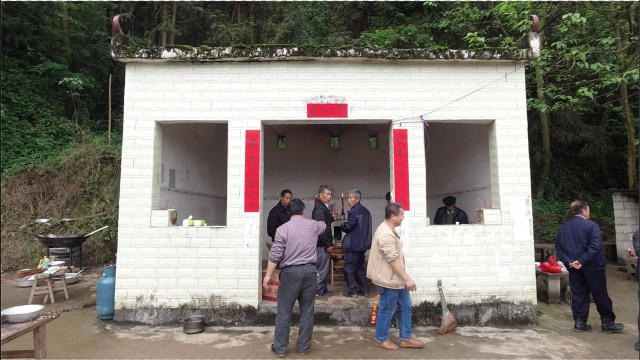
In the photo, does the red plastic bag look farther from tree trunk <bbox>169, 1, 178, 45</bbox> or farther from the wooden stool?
tree trunk <bbox>169, 1, 178, 45</bbox>

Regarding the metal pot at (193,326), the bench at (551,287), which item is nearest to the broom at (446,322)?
the bench at (551,287)

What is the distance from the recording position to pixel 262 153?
17.4ft

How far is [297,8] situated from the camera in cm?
1297

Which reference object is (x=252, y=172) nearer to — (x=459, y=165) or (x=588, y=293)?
(x=459, y=165)

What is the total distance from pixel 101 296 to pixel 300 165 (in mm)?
5133

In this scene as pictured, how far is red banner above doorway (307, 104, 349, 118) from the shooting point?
520 cm

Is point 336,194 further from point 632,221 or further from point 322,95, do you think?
point 632,221

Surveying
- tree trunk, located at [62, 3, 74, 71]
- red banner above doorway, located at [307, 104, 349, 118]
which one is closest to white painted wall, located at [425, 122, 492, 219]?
red banner above doorway, located at [307, 104, 349, 118]

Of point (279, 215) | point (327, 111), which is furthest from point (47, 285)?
point (327, 111)

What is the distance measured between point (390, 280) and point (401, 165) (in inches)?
67.7

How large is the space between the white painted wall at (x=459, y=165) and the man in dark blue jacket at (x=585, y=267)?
1301 millimetres

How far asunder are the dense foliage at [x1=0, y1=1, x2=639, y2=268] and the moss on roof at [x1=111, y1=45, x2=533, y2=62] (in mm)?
4435

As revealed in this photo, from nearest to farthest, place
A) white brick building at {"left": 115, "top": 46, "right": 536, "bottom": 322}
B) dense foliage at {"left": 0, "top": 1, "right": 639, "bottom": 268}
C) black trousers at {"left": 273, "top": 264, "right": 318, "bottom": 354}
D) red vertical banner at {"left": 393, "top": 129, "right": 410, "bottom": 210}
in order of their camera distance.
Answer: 1. black trousers at {"left": 273, "top": 264, "right": 318, "bottom": 354}
2. white brick building at {"left": 115, "top": 46, "right": 536, "bottom": 322}
3. red vertical banner at {"left": 393, "top": 129, "right": 410, "bottom": 210}
4. dense foliage at {"left": 0, "top": 1, "right": 639, "bottom": 268}

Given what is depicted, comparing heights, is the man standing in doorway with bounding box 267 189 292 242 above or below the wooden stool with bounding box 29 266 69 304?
above
